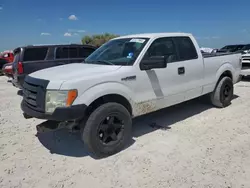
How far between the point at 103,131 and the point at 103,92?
628 mm

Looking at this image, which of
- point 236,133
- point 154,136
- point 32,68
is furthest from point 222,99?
point 32,68

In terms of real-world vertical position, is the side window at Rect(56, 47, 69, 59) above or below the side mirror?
above

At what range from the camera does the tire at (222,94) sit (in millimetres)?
6051

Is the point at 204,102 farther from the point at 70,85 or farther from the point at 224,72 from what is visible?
the point at 70,85

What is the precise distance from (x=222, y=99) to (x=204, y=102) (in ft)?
1.90

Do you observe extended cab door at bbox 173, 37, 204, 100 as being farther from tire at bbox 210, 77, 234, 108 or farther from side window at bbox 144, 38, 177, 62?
tire at bbox 210, 77, 234, 108

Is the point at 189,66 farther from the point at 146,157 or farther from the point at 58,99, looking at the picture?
the point at 58,99

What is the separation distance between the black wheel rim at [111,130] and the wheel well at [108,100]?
26 cm

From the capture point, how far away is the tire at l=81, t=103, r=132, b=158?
3.59 metres

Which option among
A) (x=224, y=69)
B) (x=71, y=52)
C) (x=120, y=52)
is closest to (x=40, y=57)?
(x=71, y=52)

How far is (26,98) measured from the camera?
396 centimetres

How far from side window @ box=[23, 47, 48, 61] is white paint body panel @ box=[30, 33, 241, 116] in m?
4.12

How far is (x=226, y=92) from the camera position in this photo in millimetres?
6344

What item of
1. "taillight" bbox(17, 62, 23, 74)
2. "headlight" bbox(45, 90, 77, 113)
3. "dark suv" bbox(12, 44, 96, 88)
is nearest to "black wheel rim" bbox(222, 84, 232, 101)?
"headlight" bbox(45, 90, 77, 113)
